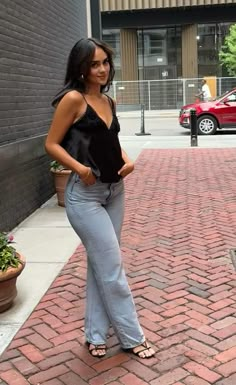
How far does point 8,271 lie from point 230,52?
97.0 ft

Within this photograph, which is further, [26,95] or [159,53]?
[159,53]

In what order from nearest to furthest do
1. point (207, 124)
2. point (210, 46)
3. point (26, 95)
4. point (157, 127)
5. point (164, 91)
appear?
point (26, 95), point (207, 124), point (157, 127), point (164, 91), point (210, 46)

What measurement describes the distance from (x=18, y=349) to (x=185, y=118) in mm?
15217

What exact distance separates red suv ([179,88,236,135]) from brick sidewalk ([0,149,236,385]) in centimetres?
1045

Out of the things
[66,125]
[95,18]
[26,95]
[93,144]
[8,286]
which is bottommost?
[8,286]

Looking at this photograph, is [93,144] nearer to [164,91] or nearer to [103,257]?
[103,257]

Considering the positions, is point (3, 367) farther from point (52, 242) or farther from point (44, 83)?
point (44, 83)

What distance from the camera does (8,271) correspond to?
390cm

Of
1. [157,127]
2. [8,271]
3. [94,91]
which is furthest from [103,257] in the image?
[157,127]

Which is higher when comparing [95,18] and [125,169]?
[95,18]

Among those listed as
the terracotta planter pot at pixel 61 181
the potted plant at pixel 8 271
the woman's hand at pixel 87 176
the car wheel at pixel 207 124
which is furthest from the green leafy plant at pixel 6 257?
the car wheel at pixel 207 124

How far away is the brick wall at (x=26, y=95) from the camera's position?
630cm

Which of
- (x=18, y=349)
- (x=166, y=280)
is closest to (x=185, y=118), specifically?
(x=166, y=280)

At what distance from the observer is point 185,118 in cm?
1806
